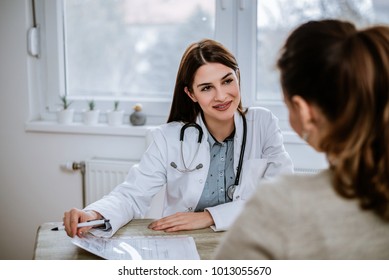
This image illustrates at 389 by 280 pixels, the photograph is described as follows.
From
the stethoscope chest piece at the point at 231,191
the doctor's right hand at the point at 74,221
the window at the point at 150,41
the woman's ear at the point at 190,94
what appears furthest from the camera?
the window at the point at 150,41

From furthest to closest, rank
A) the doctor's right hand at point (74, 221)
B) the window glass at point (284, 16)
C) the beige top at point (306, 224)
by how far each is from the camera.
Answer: the window glass at point (284, 16), the doctor's right hand at point (74, 221), the beige top at point (306, 224)

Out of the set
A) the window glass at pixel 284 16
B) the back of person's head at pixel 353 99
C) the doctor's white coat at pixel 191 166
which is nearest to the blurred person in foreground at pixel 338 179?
the back of person's head at pixel 353 99

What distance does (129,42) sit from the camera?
2322mm

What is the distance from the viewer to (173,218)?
1.28 metres

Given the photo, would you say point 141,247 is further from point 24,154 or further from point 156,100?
point 24,154

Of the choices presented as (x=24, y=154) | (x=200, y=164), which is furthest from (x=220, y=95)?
(x=24, y=154)

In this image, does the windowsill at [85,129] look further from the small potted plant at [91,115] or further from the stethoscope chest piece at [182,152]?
the stethoscope chest piece at [182,152]

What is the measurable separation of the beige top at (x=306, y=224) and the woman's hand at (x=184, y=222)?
0.59m

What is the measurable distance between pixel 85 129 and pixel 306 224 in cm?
180

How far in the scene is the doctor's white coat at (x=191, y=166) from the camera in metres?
1.50
